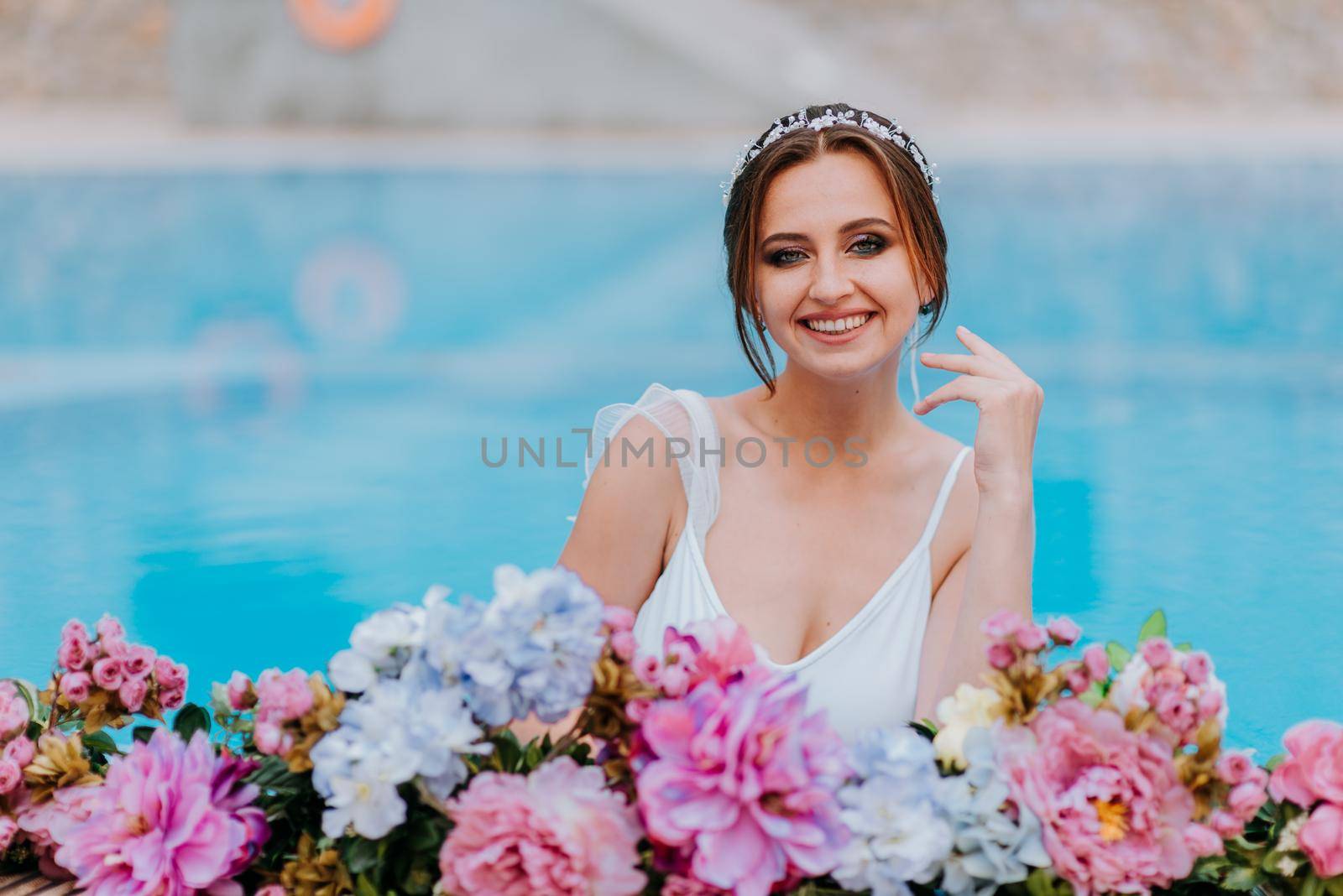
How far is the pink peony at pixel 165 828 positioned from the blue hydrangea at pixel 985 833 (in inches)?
28.9

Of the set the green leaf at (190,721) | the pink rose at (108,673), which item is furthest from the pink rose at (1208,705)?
the pink rose at (108,673)

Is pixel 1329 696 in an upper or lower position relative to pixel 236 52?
lower

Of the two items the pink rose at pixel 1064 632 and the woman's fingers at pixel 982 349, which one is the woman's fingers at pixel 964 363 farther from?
the pink rose at pixel 1064 632

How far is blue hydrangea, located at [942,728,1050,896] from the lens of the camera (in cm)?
153

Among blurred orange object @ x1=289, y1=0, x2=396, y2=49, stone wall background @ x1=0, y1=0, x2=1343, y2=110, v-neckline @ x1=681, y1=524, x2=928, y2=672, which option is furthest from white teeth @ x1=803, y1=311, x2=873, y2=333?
stone wall background @ x1=0, y1=0, x2=1343, y2=110

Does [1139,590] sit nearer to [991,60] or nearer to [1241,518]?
[1241,518]

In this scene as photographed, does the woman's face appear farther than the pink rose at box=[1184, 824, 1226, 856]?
Yes

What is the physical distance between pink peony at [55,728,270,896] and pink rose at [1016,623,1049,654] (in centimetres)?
82

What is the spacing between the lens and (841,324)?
2.27 m

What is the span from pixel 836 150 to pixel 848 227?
0.13 m

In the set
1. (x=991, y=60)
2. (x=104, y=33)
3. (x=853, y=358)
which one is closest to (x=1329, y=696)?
(x=853, y=358)

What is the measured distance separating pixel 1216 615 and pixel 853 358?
2611 millimetres

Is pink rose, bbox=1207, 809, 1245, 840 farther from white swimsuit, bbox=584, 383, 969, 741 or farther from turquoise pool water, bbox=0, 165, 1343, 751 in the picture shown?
turquoise pool water, bbox=0, 165, 1343, 751

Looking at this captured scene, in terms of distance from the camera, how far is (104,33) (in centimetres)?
2225
